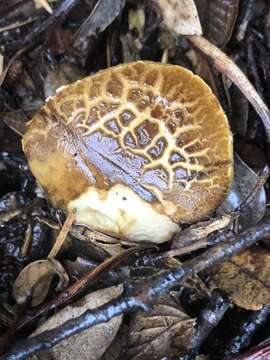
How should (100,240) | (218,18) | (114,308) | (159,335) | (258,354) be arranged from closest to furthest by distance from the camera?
(114,308) < (258,354) < (159,335) < (100,240) < (218,18)

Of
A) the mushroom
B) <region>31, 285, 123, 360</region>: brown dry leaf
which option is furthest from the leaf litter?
the mushroom

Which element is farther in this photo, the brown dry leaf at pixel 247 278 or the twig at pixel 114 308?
the brown dry leaf at pixel 247 278

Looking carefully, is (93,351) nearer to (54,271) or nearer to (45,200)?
(54,271)

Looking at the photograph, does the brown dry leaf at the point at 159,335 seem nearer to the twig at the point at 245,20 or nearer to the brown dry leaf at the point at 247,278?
the brown dry leaf at the point at 247,278

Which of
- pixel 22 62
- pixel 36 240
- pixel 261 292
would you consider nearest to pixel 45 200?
pixel 36 240

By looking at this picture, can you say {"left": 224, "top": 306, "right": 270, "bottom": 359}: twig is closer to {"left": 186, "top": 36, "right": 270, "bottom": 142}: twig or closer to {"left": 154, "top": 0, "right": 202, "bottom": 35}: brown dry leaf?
{"left": 186, "top": 36, "right": 270, "bottom": 142}: twig

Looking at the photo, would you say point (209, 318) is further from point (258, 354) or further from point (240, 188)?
point (240, 188)

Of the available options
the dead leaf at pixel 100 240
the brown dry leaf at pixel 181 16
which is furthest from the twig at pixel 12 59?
the dead leaf at pixel 100 240

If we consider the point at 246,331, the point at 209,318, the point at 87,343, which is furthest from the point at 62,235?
the point at 246,331
